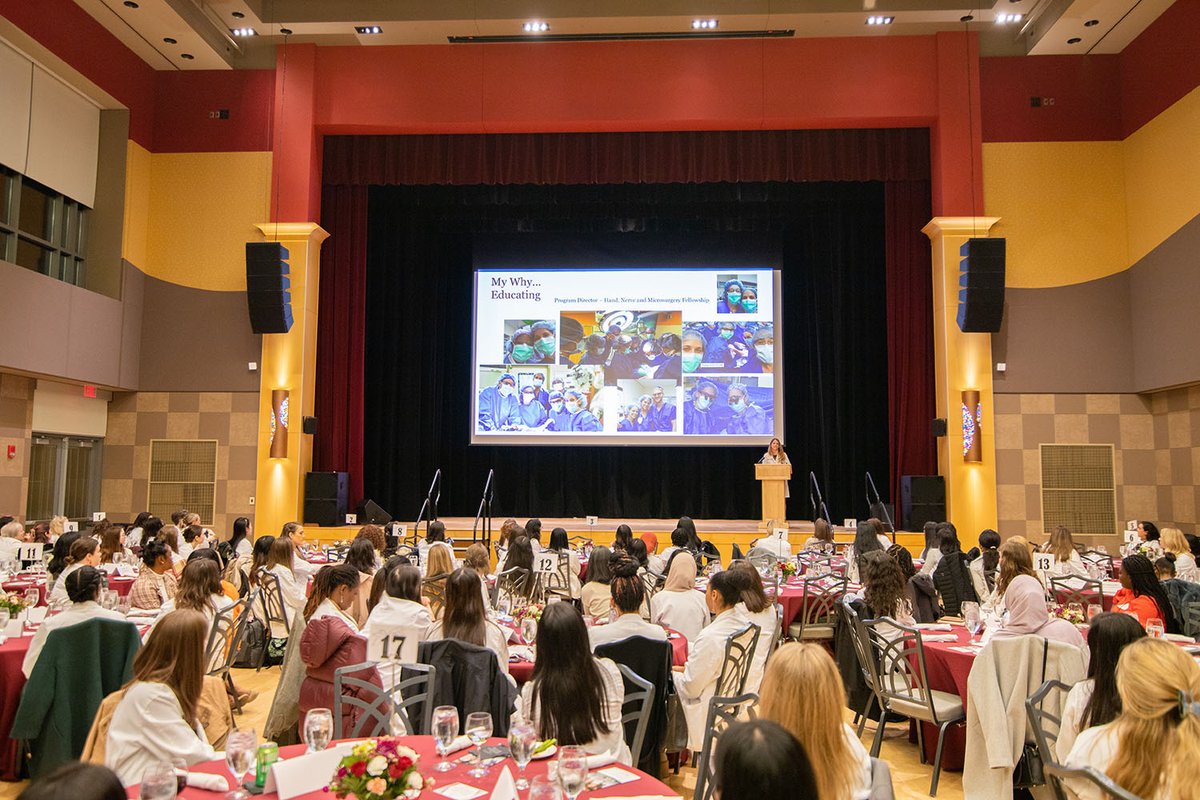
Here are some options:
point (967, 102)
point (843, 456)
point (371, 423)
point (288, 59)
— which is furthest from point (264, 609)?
point (967, 102)

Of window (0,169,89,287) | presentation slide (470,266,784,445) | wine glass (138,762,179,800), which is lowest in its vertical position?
wine glass (138,762,179,800)

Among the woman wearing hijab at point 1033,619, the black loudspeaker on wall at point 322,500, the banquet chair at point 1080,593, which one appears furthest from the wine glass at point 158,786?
the black loudspeaker on wall at point 322,500

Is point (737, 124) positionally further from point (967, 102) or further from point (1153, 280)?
point (1153, 280)

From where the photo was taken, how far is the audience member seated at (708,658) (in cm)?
452

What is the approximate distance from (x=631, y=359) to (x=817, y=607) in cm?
743

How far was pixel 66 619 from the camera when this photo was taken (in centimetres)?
447

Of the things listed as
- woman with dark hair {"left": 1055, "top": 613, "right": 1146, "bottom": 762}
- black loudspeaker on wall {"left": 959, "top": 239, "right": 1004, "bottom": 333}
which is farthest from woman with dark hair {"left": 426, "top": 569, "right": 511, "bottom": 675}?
black loudspeaker on wall {"left": 959, "top": 239, "right": 1004, "bottom": 333}

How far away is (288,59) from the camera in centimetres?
1352

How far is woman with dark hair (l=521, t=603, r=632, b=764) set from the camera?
296cm

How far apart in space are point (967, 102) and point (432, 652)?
40.3 ft

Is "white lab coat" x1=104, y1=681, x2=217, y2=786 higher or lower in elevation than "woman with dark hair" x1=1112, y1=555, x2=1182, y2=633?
lower

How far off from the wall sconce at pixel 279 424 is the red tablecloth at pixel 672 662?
29.7 feet

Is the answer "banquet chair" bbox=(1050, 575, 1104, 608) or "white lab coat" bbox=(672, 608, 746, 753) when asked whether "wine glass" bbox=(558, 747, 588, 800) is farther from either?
"banquet chair" bbox=(1050, 575, 1104, 608)

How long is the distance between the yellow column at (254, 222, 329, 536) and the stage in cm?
63
